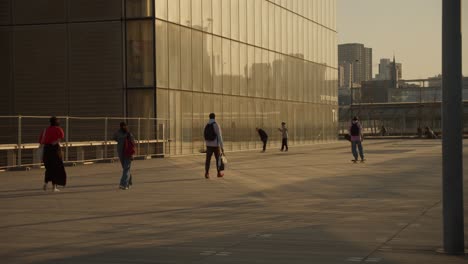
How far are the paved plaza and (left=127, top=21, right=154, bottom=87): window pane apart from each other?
1496cm

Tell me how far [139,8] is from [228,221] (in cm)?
2411

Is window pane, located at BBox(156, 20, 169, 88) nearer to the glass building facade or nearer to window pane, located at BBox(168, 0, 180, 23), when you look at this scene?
the glass building facade

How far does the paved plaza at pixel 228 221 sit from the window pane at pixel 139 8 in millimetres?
15850

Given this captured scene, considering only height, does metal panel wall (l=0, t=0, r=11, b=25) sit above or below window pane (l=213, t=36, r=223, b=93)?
above

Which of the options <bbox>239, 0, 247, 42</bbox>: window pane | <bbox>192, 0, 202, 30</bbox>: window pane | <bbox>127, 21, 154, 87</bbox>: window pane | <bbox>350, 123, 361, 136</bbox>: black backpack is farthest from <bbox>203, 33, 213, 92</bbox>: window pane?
<bbox>350, 123, 361, 136</bbox>: black backpack

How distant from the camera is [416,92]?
6304 inches

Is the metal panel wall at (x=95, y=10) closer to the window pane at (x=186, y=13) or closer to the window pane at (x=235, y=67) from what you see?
the window pane at (x=186, y=13)

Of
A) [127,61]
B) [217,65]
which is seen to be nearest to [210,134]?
[127,61]

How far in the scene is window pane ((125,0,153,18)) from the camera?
110 ft

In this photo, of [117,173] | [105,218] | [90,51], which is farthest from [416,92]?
[105,218]

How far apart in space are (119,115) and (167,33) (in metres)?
4.48

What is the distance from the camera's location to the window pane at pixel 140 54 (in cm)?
3356

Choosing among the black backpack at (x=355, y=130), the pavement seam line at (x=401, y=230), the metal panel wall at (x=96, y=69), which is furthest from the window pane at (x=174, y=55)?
the pavement seam line at (x=401, y=230)

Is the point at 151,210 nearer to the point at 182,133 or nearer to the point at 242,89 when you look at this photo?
the point at 182,133
